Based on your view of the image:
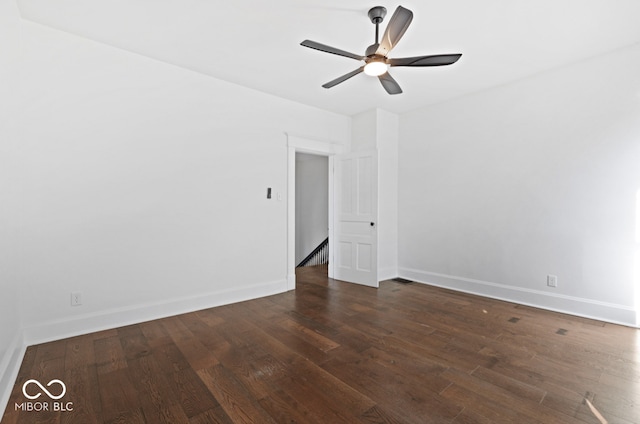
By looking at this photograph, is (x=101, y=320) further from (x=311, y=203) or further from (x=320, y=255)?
(x=311, y=203)

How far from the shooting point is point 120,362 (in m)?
2.41

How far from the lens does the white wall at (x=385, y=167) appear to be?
16.5 ft

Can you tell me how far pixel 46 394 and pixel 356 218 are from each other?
3.96 meters

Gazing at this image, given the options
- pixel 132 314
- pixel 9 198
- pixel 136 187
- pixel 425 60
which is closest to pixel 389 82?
pixel 425 60

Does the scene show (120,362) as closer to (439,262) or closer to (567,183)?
(439,262)

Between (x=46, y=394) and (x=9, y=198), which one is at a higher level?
(x=9, y=198)

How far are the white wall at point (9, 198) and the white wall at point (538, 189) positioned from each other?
477cm

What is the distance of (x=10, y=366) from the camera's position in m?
2.15

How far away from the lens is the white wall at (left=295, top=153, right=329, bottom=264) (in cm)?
761

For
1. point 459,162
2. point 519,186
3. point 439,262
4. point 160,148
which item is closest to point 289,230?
point 160,148

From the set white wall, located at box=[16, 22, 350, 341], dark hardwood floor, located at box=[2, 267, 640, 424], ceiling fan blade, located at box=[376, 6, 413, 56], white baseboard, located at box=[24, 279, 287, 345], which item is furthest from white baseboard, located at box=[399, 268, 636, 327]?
ceiling fan blade, located at box=[376, 6, 413, 56]

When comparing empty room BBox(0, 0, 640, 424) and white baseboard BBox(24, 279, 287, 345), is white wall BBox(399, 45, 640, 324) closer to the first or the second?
empty room BBox(0, 0, 640, 424)

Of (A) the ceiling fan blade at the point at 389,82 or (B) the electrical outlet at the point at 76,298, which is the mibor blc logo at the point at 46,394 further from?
(A) the ceiling fan blade at the point at 389,82

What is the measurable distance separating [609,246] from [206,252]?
4529 millimetres
